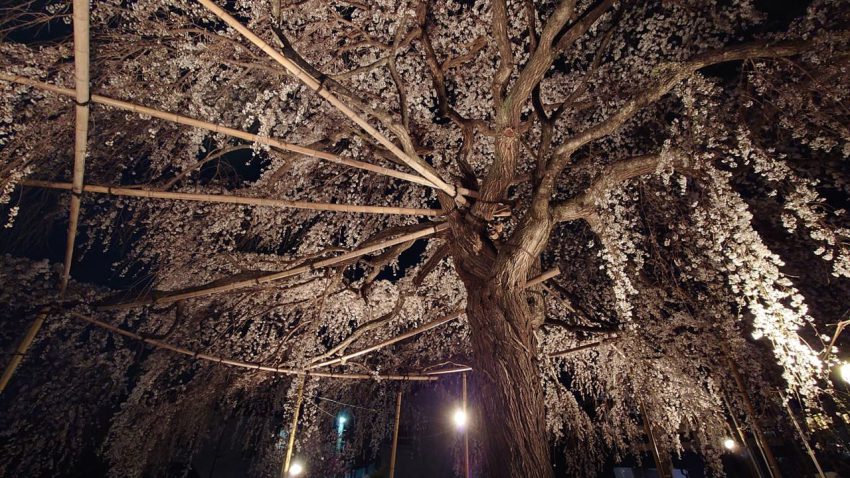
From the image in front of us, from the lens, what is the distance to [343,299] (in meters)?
6.32

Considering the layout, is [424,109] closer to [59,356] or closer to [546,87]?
[546,87]

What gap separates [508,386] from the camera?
117 inches

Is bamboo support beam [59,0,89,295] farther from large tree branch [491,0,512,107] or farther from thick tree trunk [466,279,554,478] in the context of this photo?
thick tree trunk [466,279,554,478]

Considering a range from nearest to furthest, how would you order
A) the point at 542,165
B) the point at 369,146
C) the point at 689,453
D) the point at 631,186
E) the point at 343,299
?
the point at 542,165 < the point at 369,146 < the point at 631,186 < the point at 343,299 < the point at 689,453

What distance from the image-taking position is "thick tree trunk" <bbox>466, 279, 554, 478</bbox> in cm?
272

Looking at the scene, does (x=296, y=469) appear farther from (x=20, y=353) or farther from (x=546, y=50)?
(x=546, y=50)

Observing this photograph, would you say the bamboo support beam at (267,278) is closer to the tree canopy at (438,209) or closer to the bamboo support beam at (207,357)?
the tree canopy at (438,209)

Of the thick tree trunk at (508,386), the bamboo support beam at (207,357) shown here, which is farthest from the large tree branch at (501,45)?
the bamboo support beam at (207,357)

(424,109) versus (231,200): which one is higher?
(424,109)

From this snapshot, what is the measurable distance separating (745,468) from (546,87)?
16514 millimetres

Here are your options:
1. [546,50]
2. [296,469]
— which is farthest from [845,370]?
[296,469]

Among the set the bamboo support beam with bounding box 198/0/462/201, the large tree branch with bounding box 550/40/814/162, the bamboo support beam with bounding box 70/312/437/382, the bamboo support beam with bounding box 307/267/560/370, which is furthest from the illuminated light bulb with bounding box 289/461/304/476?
the large tree branch with bounding box 550/40/814/162

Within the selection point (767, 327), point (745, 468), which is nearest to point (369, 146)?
point (767, 327)

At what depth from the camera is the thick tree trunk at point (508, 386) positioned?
272 centimetres
